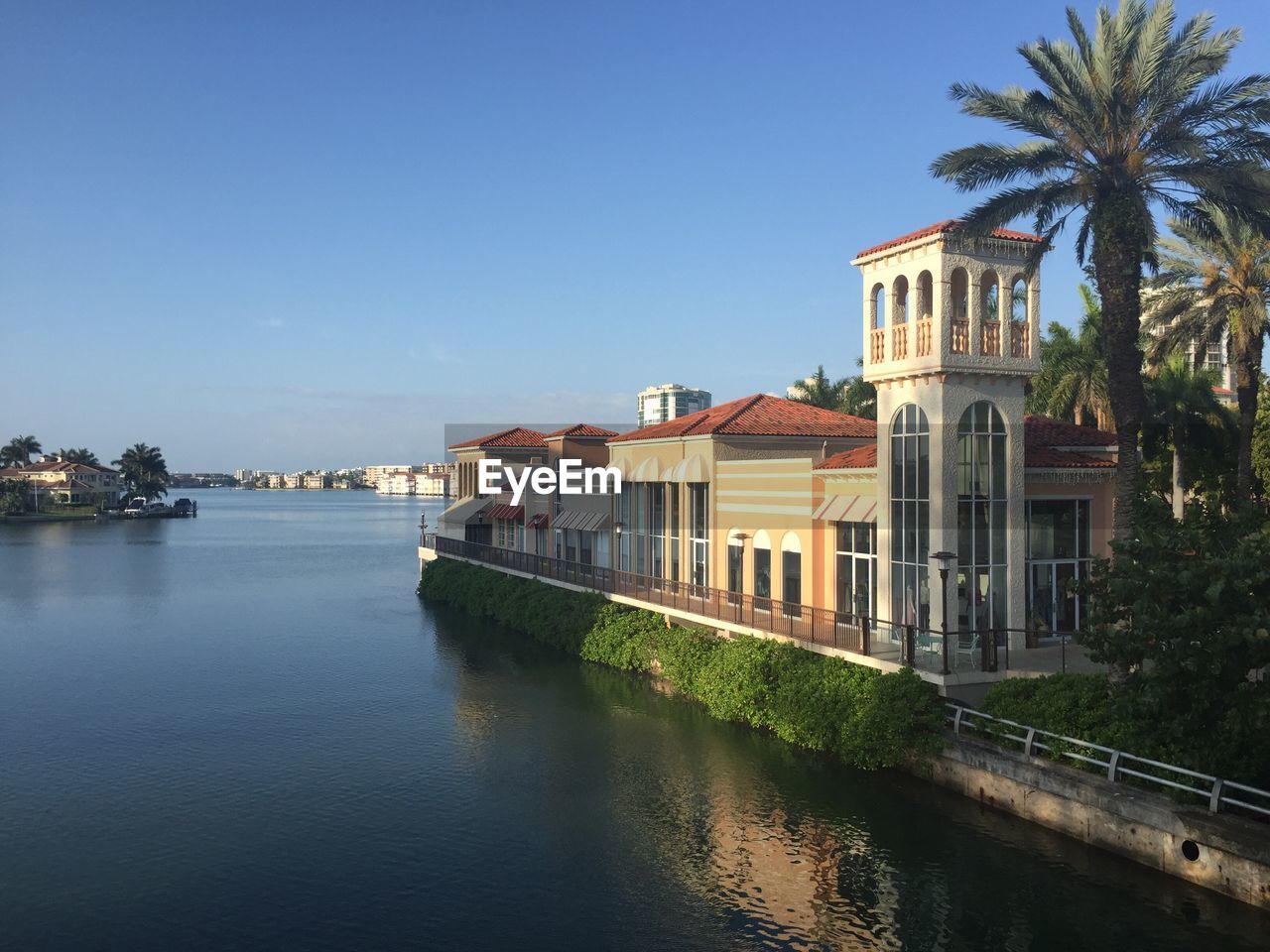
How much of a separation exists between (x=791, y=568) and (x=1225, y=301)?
15.8 m

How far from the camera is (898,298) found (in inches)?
1024

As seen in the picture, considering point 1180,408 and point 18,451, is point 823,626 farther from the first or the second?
point 18,451

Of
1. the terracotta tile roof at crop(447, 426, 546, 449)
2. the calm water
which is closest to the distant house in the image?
the terracotta tile roof at crop(447, 426, 546, 449)

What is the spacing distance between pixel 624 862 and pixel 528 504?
3586 cm

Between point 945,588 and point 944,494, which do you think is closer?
point 945,588

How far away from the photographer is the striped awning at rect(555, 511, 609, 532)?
4322 centimetres

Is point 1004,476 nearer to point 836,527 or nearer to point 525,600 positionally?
point 836,527

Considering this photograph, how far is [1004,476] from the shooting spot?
24.7 meters

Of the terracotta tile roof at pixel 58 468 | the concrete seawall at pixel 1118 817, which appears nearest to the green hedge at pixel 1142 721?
the concrete seawall at pixel 1118 817

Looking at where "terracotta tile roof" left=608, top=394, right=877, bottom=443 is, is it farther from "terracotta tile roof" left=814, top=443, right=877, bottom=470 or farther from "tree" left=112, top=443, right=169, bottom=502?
"tree" left=112, top=443, right=169, bottom=502

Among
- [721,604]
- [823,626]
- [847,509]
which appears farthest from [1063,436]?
[721,604]

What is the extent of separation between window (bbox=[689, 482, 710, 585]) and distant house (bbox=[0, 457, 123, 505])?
15663 cm

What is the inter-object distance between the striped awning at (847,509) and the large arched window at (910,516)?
99cm

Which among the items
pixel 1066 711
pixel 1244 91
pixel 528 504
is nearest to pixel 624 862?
pixel 1066 711
